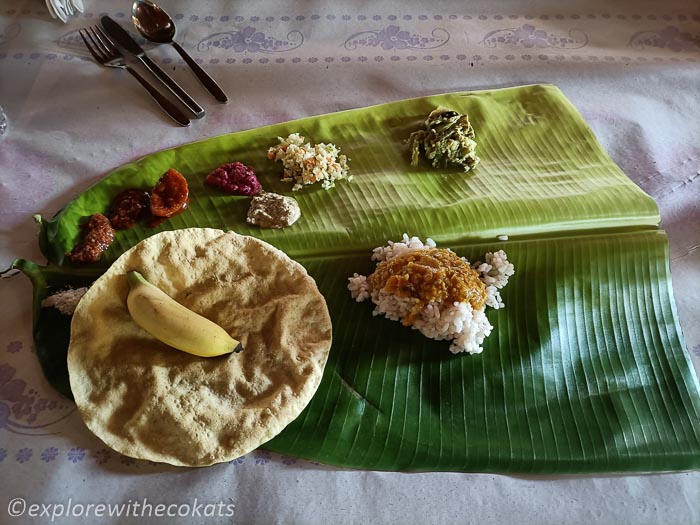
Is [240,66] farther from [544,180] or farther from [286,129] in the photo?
[544,180]

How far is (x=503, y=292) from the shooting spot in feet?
6.89

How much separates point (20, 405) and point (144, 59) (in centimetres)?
177

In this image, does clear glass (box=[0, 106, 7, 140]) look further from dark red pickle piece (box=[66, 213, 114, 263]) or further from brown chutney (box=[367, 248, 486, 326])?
brown chutney (box=[367, 248, 486, 326])

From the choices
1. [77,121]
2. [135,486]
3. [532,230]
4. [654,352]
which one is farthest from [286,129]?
[654,352]

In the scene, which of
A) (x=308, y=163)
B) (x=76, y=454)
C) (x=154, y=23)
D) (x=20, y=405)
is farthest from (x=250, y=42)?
(x=76, y=454)

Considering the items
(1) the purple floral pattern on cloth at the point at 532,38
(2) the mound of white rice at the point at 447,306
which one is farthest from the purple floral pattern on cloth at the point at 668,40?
(2) the mound of white rice at the point at 447,306

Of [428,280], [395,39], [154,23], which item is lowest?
[428,280]

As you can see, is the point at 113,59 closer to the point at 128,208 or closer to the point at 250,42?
the point at 250,42

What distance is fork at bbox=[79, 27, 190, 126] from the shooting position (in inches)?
103

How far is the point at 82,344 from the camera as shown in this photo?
1784 millimetres

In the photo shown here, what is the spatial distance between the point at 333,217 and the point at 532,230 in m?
0.80

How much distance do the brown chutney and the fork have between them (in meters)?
1.29

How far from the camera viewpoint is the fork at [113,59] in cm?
261

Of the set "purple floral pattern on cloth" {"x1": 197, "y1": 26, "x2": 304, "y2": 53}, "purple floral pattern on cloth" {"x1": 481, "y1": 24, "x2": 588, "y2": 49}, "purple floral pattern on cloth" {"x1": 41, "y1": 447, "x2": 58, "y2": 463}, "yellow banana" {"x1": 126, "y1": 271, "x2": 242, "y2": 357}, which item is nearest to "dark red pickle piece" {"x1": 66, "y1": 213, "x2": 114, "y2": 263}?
"yellow banana" {"x1": 126, "y1": 271, "x2": 242, "y2": 357}
